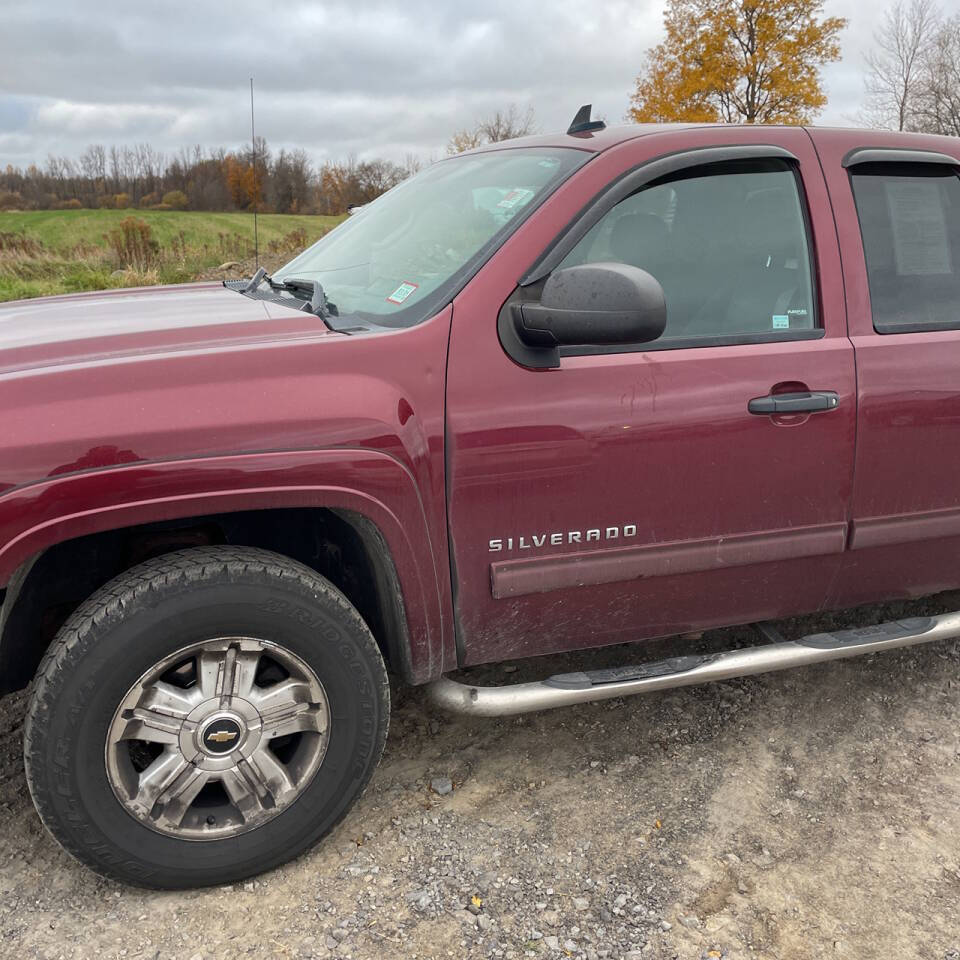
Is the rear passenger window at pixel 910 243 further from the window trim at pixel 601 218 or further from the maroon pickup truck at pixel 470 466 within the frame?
the window trim at pixel 601 218

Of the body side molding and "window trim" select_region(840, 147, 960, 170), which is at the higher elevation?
"window trim" select_region(840, 147, 960, 170)

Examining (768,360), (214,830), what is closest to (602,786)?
(214,830)

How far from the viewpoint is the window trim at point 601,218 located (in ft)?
7.81

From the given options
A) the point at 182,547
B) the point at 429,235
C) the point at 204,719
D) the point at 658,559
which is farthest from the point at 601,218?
the point at 204,719

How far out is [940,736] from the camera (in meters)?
3.13

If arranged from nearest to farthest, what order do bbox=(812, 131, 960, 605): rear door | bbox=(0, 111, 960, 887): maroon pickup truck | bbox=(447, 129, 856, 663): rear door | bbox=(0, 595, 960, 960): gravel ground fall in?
bbox=(0, 111, 960, 887): maroon pickup truck → bbox=(0, 595, 960, 960): gravel ground → bbox=(447, 129, 856, 663): rear door → bbox=(812, 131, 960, 605): rear door

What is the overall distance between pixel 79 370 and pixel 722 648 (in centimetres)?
253

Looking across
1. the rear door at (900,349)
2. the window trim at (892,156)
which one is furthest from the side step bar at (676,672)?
the window trim at (892,156)

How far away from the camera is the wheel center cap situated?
88.6 inches

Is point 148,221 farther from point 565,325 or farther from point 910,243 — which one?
point 565,325

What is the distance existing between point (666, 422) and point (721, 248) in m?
0.59

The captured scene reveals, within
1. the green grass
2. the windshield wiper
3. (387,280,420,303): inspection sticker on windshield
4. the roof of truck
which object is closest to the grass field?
the green grass

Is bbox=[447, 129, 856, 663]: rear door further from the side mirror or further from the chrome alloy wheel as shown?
the chrome alloy wheel

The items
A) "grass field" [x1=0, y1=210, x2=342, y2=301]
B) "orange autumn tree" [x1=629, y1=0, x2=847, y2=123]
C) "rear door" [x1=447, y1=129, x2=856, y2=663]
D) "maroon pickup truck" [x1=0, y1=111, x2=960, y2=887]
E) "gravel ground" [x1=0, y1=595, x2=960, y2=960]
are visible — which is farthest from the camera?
"orange autumn tree" [x1=629, y1=0, x2=847, y2=123]
